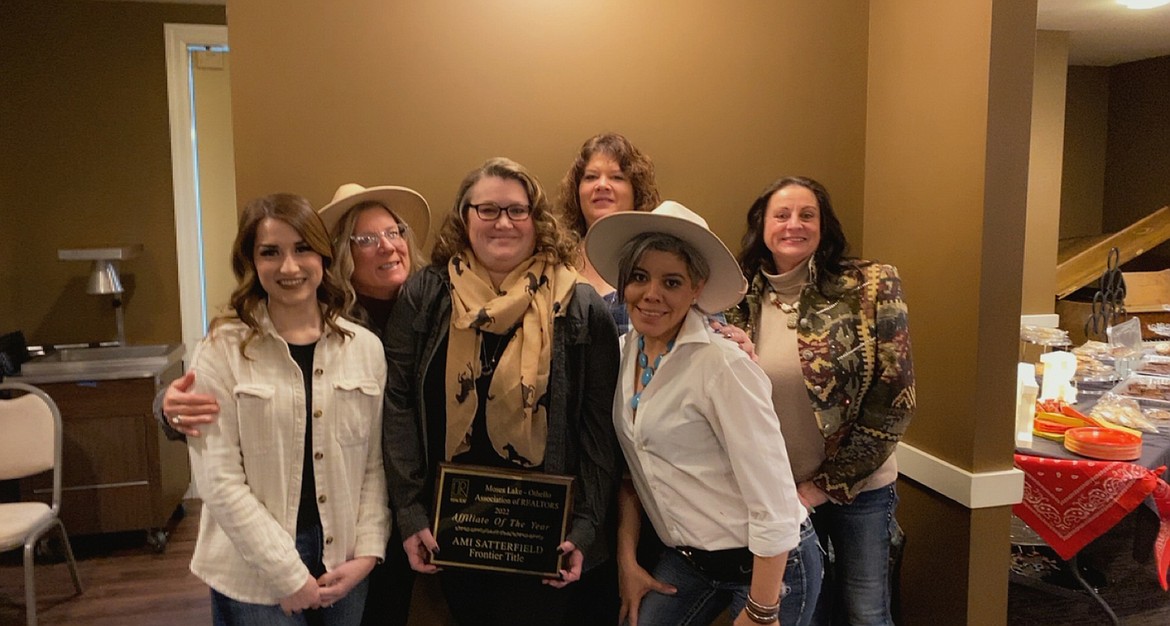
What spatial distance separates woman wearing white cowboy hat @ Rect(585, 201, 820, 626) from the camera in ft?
4.72

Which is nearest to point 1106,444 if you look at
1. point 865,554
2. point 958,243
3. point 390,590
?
point 958,243

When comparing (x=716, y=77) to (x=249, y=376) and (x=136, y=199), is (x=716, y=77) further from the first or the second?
(x=136, y=199)

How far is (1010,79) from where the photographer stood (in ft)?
6.28

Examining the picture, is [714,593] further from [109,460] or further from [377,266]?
[109,460]

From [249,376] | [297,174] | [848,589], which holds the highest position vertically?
[297,174]

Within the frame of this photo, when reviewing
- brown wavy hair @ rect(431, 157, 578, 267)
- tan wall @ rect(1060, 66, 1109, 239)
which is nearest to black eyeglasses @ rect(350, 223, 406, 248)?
brown wavy hair @ rect(431, 157, 578, 267)

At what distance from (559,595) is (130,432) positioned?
2727 mm

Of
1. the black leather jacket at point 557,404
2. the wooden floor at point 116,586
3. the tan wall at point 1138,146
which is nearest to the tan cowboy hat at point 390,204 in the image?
the black leather jacket at point 557,404

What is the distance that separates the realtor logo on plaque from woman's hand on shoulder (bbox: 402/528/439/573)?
0.01 m

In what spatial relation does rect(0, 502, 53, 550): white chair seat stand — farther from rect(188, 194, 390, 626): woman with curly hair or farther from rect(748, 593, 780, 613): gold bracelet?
rect(748, 593, 780, 613): gold bracelet

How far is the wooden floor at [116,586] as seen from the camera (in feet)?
9.82

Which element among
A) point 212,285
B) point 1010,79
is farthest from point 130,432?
point 1010,79

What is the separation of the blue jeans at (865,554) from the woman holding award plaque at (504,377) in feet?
2.13

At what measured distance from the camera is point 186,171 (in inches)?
155
